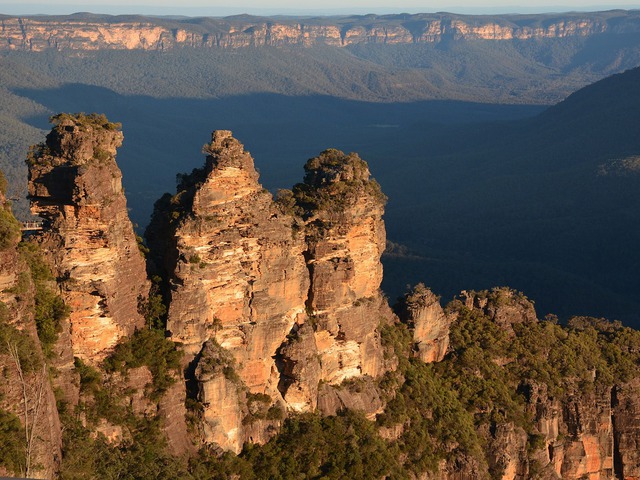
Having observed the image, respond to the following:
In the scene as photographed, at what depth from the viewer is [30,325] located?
2097 centimetres

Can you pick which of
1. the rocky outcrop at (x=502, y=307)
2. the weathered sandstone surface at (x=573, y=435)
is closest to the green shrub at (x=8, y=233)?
the weathered sandstone surface at (x=573, y=435)

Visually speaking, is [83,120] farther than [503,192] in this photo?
No

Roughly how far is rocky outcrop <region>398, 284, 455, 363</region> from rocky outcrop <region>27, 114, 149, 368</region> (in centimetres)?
1384

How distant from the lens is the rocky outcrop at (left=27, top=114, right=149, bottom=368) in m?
23.0

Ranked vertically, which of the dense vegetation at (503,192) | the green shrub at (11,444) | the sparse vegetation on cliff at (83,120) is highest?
the sparse vegetation on cliff at (83,120)

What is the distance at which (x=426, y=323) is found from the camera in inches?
1382

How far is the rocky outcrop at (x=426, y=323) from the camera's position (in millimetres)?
34844

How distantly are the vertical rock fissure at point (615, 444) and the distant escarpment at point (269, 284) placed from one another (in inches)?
488

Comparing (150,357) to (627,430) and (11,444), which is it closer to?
(11,444)

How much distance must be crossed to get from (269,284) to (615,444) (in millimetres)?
19522

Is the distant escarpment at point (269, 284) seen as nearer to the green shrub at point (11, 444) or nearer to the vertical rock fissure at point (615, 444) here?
the green shrub at point (11, 444)

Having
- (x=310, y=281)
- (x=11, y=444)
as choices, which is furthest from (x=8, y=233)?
(x=310, y=281)

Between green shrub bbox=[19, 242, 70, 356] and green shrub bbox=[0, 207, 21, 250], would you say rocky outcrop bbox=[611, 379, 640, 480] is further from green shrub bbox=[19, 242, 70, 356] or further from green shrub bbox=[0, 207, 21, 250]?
green shrub bbox=[0, 207, 21, 250]

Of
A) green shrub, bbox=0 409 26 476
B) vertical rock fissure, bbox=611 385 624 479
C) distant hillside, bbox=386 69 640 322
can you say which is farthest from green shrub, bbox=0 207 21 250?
distant hillside, bbox=386 69 640 322
